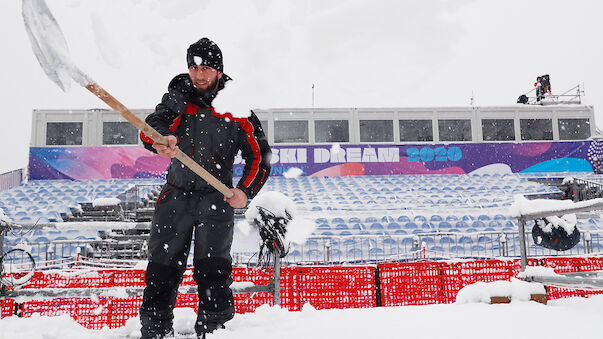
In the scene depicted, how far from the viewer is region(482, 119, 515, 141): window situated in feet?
59.0

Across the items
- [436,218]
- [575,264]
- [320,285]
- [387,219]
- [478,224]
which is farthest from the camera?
[436,218]

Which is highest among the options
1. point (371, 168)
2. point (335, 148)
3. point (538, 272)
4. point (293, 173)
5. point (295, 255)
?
point (335, 148)

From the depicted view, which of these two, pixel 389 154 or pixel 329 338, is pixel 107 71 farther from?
pixel 389 154

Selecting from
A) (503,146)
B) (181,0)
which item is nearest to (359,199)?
(503,146)

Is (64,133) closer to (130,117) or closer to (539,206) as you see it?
(130,117)

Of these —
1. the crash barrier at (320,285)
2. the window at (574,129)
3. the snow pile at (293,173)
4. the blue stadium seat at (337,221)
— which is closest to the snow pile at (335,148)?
the snow pile at (293,173)

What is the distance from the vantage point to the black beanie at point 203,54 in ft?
7.49

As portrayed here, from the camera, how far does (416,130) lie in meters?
17.9

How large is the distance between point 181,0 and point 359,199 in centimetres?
1131

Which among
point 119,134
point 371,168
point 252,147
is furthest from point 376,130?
point 252,147

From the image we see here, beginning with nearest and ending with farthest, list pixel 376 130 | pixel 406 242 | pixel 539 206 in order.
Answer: pixel 539 206, pixel 406 242, pixel 376 130

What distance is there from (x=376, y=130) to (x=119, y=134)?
10.6 metres

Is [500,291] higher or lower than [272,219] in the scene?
A: lower

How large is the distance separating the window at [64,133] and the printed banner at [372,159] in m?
0.39
